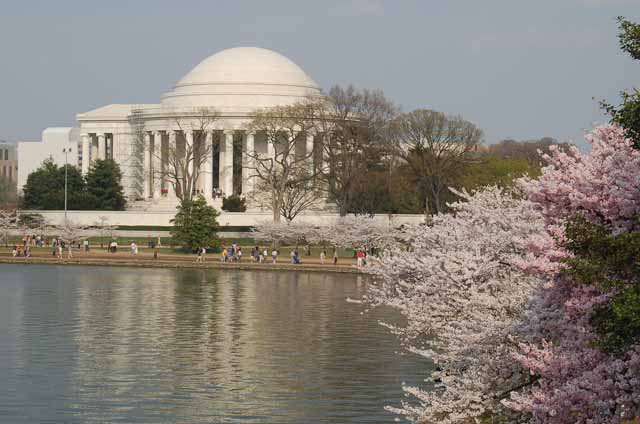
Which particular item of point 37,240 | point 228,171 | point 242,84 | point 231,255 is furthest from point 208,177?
point 231,255

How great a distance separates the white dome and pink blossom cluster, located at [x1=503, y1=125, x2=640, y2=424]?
91943 mm

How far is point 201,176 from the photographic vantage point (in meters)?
111

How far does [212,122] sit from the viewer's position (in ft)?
349

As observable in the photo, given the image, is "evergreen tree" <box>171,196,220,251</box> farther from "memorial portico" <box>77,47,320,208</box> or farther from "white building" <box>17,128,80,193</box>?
"white building" <box>17,128,80,193</box>

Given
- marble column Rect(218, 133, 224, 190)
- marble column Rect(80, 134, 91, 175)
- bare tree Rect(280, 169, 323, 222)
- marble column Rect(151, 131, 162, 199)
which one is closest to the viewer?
bare tree Rect(280, 169, 323, 222)

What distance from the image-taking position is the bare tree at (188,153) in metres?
99.1

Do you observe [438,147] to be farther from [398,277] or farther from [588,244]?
[588,244]

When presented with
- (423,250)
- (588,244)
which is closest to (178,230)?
(423,250)

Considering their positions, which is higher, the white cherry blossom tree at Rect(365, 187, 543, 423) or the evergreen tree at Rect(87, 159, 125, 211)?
the evergreen tree at Rect(87, 159, 125, 211)

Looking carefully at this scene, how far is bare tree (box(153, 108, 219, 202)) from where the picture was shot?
99.1m

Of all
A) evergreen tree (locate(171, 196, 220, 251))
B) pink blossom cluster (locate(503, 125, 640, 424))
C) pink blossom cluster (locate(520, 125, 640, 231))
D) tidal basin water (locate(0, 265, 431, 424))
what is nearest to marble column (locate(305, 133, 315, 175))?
evergreen tree (locate(171, 196, 220, 251))

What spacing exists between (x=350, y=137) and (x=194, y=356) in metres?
55.1

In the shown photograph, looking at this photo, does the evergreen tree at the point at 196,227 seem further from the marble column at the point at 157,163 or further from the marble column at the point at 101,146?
the marble column at the point at 101,146

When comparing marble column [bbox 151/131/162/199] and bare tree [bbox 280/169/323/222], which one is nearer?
bare tree [bbox 280/169/323/222]
